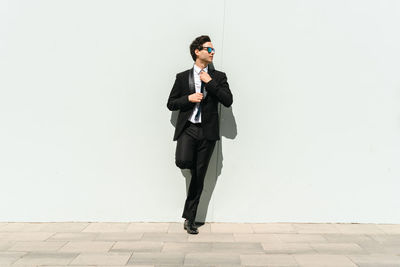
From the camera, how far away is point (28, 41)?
15.5 feet

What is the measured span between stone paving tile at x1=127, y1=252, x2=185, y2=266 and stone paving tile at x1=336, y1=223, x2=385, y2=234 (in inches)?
73.7

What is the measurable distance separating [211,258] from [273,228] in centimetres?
120

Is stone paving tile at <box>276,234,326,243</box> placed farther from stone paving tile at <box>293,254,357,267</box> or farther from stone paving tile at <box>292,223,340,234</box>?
stone paving tile at <box>293,254,357,267</box>

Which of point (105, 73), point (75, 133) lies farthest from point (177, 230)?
point (105, 73)

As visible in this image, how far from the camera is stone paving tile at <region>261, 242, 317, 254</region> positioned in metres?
3.78

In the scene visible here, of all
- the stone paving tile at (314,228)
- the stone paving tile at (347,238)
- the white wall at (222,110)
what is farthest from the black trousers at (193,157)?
the stone paving tile at (347,238)

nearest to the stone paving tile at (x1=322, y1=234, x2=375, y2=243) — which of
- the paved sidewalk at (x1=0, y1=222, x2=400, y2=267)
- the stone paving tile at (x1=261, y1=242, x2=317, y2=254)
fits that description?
the paved sidewalk at (x1=0, y1=222, x2=400, y2=267)

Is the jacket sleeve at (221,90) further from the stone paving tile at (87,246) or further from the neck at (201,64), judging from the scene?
the stone paving tile at (87,246)

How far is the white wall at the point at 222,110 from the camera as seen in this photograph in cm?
472

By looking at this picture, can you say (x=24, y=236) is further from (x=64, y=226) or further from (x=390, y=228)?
(x=390, y=228)

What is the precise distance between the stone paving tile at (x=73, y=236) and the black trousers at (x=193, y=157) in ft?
3.18

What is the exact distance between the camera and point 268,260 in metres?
3.56

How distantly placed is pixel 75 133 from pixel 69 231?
1.08m

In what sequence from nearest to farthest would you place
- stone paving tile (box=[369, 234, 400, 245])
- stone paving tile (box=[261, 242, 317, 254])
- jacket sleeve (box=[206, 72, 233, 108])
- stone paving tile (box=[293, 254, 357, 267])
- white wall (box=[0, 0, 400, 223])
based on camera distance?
1. stone paving tile (box=[293, 254, 357, 267])
2. stone paving tile (box=[261, 242, 317, 254])
3. stone paving tile (box=[369, 234, 400, 245])
4. jacket sleeve (box=[206, 72, 233, 108])
5. white wall (box=[0, 0, 400, 223])
